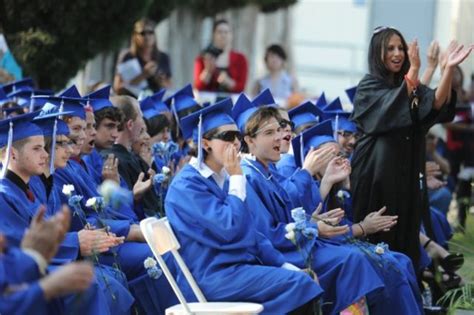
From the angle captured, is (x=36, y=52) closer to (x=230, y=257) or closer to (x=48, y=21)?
(x=48, y=21)

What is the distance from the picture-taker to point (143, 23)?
15.3 m

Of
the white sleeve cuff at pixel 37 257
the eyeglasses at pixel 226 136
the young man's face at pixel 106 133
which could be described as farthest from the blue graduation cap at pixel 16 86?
the white sleeve cuff at pixel 37 257

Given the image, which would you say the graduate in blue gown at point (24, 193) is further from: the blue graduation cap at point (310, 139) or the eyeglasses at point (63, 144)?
the blue graduation cap at point (310, 139)

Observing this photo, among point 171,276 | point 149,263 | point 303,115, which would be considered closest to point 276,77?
point 303,115

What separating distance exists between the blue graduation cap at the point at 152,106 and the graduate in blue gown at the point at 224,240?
3095 millimetres

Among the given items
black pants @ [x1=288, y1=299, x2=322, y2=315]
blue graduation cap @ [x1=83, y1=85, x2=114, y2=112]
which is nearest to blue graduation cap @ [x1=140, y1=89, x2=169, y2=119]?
blue graduation cap @ [x1=83, y1=85, x2=114, y2=112]

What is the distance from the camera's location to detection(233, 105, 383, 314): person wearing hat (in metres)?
8.99

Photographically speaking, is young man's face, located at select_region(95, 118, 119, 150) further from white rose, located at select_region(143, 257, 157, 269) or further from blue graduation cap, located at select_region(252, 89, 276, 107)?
white rose, located at select_region(143, 257, 157, 269)

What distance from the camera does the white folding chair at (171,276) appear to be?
762 cm

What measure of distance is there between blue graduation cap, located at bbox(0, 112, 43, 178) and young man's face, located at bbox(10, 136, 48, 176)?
0.04 m

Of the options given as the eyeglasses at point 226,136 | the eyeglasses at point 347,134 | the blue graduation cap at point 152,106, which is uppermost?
the eyeglasses at point 226,136

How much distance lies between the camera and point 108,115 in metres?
10.2

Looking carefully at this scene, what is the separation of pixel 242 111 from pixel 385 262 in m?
1.44

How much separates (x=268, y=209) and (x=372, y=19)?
775 centimetres
